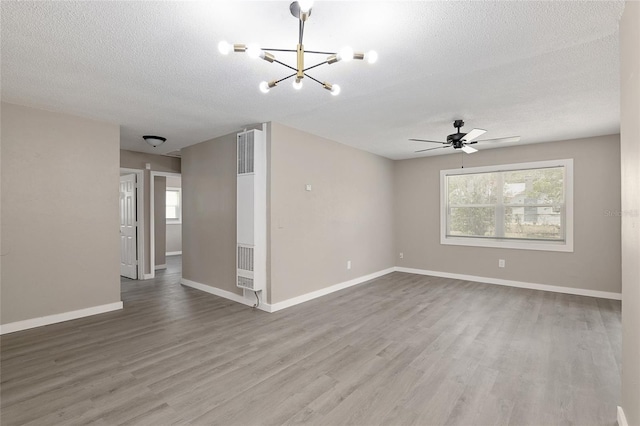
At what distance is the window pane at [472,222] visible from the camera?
578 cm

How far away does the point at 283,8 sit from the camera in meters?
1.82

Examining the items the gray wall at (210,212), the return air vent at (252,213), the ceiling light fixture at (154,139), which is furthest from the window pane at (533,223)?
the ceiling light fixture at (154,139)

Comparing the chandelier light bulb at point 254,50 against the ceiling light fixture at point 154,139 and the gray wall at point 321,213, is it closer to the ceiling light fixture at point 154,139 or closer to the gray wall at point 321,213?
the gray wall at point 321,213

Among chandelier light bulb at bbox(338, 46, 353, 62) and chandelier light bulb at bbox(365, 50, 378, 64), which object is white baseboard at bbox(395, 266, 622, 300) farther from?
chandelier light bulb at bbox(338, 46, 353, 62)

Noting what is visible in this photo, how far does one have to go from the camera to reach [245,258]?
415cm

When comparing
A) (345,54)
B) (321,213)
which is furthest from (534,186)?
(345,54)

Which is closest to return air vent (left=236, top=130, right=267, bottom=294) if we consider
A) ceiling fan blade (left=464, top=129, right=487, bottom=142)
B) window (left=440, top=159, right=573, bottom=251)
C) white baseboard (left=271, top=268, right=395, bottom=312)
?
white baseboard (left=271, top=268, right=395, bottom=312)

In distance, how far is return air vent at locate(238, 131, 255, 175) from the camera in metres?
4.08

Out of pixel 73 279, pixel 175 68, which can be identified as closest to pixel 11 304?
pixel 73 279

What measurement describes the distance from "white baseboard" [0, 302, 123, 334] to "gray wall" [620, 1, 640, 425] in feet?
16.5

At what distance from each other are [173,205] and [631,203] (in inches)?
406

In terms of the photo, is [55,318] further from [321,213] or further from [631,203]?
[631,203]

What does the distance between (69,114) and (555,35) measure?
489cm

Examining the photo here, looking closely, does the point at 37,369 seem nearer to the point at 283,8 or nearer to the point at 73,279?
the point at 73,279
